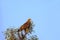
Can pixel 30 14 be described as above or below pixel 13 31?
above

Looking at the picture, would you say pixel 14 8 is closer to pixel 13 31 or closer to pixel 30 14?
pixel 30 14

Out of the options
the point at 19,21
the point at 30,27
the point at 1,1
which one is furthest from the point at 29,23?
the point at 1,1

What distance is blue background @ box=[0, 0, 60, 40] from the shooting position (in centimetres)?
144

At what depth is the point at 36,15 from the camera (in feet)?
4.87

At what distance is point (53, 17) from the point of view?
4.79 ft

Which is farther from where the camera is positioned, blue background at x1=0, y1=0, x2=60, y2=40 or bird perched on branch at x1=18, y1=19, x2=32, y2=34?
blue background at x1=0, y1=0, x2=60, y2=40

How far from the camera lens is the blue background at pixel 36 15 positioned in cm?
144

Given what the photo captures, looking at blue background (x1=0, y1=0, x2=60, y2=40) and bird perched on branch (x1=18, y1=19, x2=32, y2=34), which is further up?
blue background (x1=0, y1=0, x2=60, y2=40)

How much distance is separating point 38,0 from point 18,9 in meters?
0.21

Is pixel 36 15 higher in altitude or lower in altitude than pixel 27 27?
higher

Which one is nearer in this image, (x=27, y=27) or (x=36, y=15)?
(x=27, y=27)

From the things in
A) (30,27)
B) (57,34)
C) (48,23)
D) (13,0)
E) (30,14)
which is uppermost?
(13,0)

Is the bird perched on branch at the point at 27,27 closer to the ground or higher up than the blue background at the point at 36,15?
closer to the ground

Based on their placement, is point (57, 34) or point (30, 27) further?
point (57, 34)
